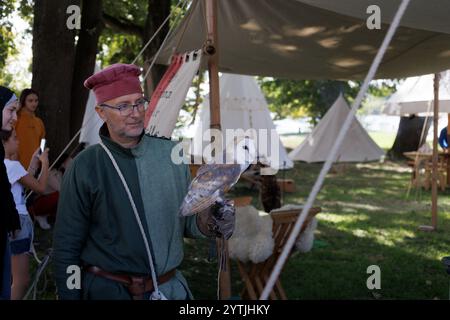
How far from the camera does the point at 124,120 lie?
1906 millimetres

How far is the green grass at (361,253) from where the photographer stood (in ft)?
14.7

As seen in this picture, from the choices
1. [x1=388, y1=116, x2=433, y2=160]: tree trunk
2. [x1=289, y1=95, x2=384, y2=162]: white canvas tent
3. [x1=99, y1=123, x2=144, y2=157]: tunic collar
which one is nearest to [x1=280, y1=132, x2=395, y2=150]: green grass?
[x1=388, y1=116, x2=433, y2=160]: tree trunk

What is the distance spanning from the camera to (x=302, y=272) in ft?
16.3

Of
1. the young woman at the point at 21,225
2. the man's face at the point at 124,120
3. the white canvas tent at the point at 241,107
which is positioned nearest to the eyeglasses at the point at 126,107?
the man's face at the point at 124,120

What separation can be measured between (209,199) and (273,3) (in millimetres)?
2516

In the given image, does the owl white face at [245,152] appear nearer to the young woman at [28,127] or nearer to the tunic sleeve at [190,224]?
the tunic sleeve at [190,224]

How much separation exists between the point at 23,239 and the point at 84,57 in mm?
4565

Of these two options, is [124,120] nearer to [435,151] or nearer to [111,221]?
[111,221]

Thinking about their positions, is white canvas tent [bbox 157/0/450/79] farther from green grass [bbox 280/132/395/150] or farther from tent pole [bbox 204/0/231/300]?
green grass [bbox 280/132/395/150]

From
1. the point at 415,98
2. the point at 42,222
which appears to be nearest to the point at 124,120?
the point at 42,222

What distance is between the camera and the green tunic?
1851mm

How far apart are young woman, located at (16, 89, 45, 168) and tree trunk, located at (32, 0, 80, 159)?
47 cm

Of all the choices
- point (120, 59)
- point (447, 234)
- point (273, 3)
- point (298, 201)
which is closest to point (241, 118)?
point (298, 201)
